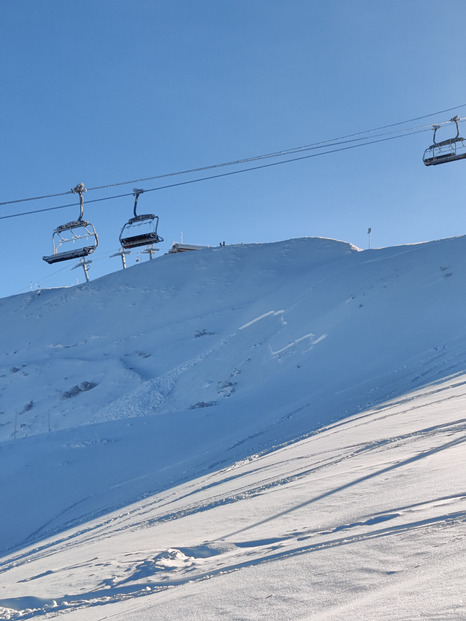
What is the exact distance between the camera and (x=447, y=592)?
2.22 metres

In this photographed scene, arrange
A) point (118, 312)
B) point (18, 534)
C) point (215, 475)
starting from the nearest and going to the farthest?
1. point (215, 475)
2. point (18, 534)
3. point (118, 312)

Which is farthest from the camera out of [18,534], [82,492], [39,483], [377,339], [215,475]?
[377,339]

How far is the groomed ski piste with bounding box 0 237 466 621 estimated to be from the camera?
3133 millimetres

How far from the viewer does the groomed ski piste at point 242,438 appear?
313 centimetres

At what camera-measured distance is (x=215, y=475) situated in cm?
997

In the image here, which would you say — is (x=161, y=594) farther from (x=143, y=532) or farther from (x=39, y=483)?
(x=39, y=483)

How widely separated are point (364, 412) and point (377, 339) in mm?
7285

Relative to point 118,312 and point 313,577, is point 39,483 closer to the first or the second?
point 313,577

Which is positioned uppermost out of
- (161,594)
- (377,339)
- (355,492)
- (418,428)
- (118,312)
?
(118,312)

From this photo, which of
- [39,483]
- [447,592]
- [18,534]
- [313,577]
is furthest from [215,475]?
[447,592]

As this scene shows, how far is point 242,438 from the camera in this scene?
525 inches

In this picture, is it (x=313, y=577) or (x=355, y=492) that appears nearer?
(x=313, y=577)

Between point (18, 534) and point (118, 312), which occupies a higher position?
point (118, 312)

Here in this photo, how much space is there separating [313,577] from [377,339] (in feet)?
52.6
